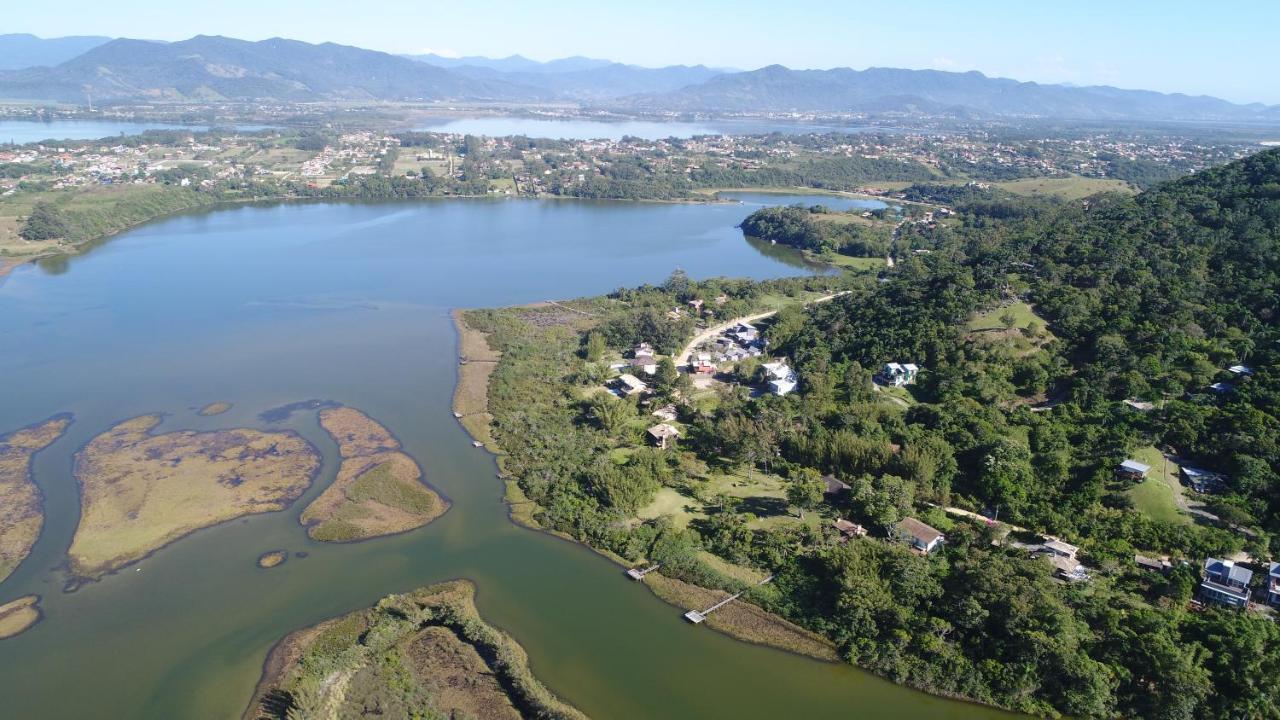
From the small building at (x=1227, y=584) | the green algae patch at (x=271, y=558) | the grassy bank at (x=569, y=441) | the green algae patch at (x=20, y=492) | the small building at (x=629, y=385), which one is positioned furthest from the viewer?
the small building at (x=629, y=385)

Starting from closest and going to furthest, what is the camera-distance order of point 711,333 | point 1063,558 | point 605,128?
point 1063,558 → point 711,333 → point 605,128

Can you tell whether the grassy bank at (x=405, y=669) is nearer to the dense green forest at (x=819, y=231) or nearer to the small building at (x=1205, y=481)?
the small building at (x=1205, y=481)

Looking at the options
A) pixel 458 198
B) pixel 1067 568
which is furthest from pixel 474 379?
pixel 458 198

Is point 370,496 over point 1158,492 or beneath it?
beneath

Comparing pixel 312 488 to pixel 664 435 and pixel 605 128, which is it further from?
pixel 605 128

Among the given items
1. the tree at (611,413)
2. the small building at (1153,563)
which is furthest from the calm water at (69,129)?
the small building at (1153,563)

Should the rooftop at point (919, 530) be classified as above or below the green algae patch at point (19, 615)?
above

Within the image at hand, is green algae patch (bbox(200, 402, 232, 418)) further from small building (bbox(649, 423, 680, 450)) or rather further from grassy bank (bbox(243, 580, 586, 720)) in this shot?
small building (bbox(649, 423, 680, 450))
